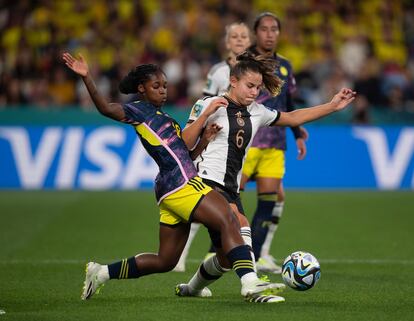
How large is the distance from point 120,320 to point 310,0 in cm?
1593

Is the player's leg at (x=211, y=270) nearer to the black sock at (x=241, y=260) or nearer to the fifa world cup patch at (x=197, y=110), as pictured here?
the black sock at (x=241, y=260)

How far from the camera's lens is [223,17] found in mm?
20422

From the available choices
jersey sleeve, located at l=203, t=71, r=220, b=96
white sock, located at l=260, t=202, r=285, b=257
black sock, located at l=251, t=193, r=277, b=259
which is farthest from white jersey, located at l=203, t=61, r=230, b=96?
white sock, located at l=260, t=202, r=285, b=257

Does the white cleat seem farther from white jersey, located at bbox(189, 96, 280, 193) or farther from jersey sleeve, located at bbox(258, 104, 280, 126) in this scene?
jersey sleeve, located at bbox(258, 104, 280, 126)

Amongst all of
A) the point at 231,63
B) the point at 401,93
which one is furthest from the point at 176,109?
the point at 231,63

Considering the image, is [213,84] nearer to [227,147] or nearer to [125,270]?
[227,147]

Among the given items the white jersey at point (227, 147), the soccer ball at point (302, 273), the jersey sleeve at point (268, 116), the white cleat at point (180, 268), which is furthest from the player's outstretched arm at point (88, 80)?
the white cleat at point (180, 268)

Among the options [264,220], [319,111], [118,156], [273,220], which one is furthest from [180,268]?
[118,156]

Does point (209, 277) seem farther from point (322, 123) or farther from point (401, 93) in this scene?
point (401, 93)

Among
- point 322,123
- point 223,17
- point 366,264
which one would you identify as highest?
point 223,17

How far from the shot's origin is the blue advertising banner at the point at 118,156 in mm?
17141

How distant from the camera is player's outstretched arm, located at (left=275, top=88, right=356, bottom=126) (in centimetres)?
739

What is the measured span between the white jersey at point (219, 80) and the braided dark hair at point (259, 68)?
188cm

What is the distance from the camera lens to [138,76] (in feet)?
22.7
